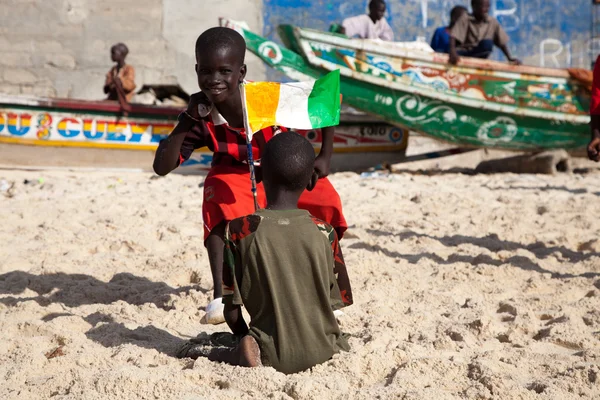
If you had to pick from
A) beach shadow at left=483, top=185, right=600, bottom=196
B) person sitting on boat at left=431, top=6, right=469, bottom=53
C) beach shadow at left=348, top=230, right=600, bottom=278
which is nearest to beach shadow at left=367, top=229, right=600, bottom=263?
beach shadow at left=348, top=230, right=600, bottom=278

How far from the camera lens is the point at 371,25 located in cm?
924

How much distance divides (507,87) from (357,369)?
6775mm

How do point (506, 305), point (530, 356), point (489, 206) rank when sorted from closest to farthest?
1. point (530, 356)
2. point (506, 305)
3. point (489, 206)

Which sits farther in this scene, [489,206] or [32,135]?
[32,135]

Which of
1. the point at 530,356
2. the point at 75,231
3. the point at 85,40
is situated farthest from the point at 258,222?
the point at 85,40

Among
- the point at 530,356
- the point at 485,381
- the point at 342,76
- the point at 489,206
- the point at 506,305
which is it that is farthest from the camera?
the point at 342,76

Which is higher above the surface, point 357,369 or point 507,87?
point 507,87

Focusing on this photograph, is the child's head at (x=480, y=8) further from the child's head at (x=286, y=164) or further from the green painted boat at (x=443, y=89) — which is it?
the child's head at (x=286, y=164)

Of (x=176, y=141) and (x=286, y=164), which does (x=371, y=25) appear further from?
(x=286, y=164)

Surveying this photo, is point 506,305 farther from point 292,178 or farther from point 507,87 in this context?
point 507,87

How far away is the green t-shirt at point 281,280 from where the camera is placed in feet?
7.88

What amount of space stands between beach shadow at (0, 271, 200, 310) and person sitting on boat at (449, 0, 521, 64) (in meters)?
5.87

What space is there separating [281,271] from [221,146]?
907 mm

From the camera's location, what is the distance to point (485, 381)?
2.39m
